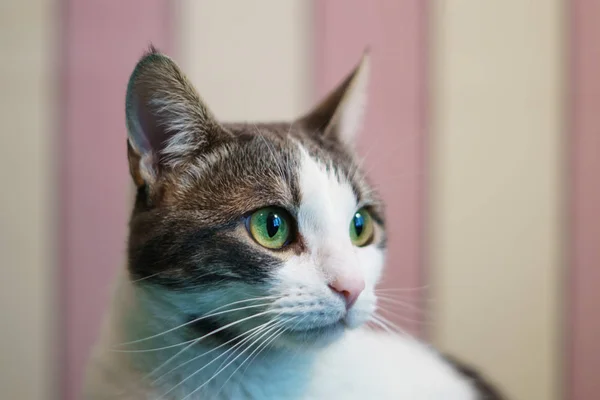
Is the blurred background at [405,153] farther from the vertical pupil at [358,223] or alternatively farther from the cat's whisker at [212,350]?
the cat's whisker at [212,350]

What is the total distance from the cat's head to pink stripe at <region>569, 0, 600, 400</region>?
2.53 ft

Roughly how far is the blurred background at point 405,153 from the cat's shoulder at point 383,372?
1.28 feet

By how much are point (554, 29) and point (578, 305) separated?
25.9 inches

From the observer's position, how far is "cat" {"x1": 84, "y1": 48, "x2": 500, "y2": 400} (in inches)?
27.0

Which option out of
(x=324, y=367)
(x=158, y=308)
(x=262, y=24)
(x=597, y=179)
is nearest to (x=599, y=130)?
(x=597, y=179)

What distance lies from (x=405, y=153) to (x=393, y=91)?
15 centimetres

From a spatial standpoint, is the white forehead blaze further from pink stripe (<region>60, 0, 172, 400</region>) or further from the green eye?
pink stripe (<region>60, 0, 172, 400</region>)

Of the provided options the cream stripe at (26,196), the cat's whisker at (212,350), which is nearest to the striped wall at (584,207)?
the cat's whisker at (212,350)

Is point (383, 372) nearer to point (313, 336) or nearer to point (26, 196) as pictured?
point (313, 336)

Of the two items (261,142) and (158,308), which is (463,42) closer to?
(261,142)

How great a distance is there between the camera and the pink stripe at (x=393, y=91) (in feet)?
4.31

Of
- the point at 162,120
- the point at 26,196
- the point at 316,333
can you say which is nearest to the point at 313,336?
the point at 316,333

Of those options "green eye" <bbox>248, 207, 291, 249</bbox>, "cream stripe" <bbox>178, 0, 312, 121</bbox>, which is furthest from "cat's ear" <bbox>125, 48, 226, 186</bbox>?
"cream stripe" <bbox>178, 0, 312, 121</bbox>

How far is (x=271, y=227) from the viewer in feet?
2.36
